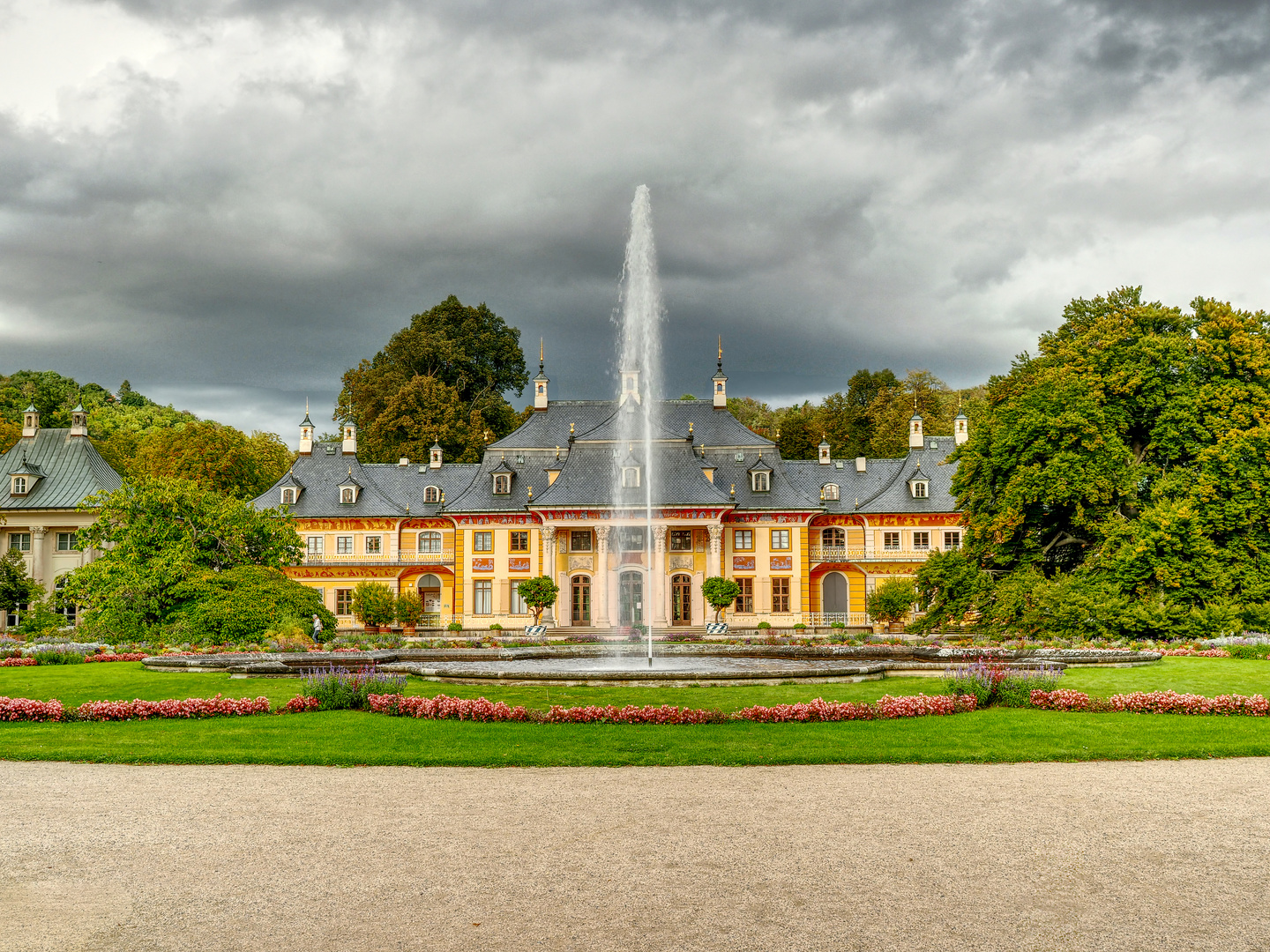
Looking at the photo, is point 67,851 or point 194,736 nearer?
point 67,851

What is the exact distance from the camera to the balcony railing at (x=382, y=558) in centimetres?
5516

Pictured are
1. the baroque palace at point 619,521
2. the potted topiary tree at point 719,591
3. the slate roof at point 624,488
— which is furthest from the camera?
the baroque palace at point 619,521

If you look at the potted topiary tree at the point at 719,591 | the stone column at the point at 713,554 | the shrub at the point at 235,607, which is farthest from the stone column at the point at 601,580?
the shrub at the point at 235,607

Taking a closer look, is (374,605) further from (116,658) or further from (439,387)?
(439,387)

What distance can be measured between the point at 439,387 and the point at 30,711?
52.9 metres

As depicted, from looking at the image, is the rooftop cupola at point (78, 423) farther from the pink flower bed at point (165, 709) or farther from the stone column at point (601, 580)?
the pink flower bed at point (165, 709)

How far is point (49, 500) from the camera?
54031 mm

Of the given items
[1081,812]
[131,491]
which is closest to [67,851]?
[1081,812]

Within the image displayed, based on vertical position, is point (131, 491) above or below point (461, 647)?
above

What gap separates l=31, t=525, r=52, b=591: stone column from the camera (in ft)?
175

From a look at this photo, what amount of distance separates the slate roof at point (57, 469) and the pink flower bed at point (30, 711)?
41002 mm

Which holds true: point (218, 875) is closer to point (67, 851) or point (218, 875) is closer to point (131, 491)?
point (67, 851)

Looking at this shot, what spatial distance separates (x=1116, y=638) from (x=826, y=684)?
1412 cm

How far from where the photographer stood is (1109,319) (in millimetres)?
36406
